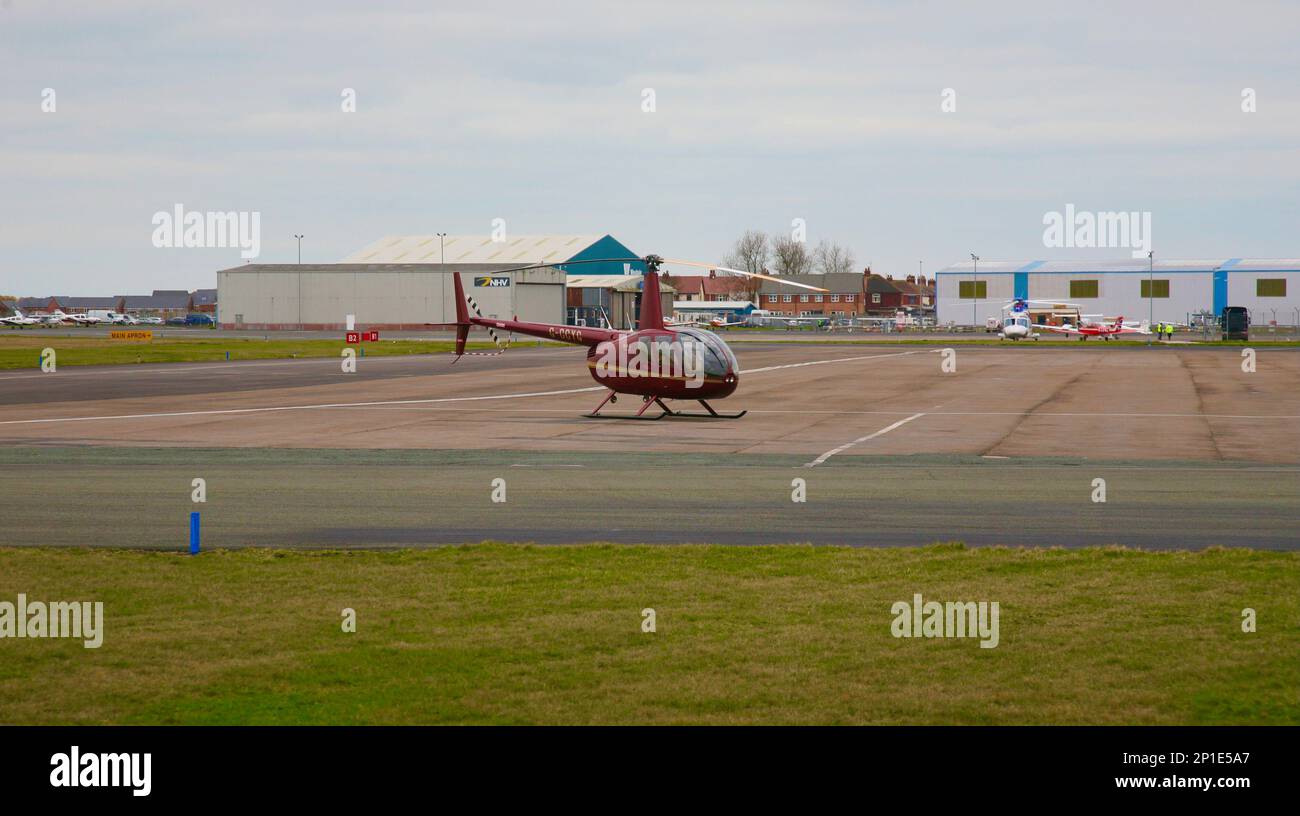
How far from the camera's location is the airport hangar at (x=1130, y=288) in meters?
143

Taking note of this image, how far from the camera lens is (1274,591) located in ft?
42.1

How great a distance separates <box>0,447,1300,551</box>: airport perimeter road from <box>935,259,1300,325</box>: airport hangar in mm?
123435

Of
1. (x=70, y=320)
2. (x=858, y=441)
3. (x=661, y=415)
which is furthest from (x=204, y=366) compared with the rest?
(x=70, y=320)

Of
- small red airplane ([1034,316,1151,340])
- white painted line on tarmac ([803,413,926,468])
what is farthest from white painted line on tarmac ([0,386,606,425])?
small red airplane ([1034,316,1151,340])

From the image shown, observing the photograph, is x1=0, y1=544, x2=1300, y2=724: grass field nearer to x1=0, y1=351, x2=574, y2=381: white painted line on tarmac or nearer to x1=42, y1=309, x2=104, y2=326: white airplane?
x1=0, y1=351, x2=574, y2=381: white painted line on tarmac

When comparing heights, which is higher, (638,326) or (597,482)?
(638,326)

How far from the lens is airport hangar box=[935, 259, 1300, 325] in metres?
143

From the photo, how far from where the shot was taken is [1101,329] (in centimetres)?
11075

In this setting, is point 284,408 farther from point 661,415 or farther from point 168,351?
point 168,351

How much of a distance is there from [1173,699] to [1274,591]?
4257 mm
